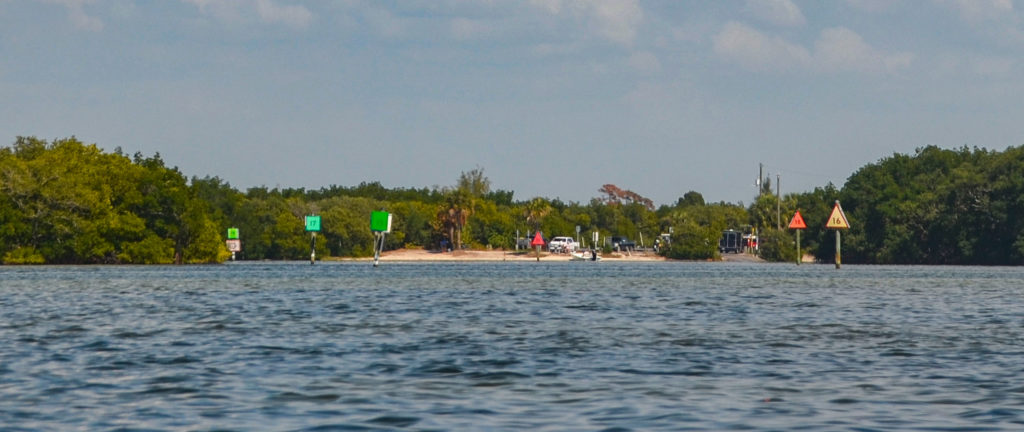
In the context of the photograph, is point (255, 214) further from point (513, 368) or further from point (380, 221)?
point (513, 368)

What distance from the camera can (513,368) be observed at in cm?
2072

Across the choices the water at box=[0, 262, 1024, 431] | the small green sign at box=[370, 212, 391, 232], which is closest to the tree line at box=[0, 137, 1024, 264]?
the small green sign at box=[370, 212, 391, 232]

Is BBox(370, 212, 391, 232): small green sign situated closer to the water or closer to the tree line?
the tree line

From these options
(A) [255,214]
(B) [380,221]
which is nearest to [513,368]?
(B) [380,221]

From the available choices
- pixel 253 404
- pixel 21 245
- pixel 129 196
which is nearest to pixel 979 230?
pixel 129 196

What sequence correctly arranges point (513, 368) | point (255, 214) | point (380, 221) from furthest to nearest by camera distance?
point (255, 214) → point (380, 221) → point (513, 368)

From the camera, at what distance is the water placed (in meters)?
15.0

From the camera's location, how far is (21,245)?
12400cm

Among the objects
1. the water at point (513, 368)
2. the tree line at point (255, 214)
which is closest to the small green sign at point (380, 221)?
the tree line at point (255, 214)

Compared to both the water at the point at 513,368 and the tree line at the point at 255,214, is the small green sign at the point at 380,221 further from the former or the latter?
the water at the point at 513,368

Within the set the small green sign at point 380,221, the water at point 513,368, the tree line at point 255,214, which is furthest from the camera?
the small green sign at point 380,221

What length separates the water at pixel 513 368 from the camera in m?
15.0

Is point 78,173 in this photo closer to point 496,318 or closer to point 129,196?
point 129,196

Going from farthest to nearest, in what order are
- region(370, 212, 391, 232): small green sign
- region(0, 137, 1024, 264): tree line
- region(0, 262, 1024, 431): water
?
1. region(370, 212, 391, 232): small green sign
2. region(0, 137, 1024, 264): tree line
3. region(0, 262, 1024, 431): water
